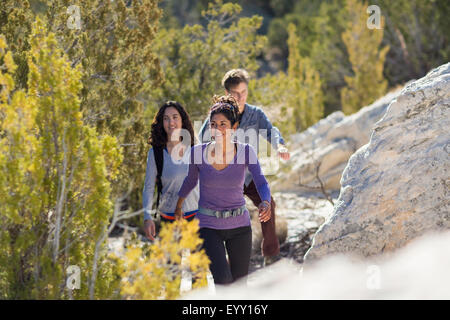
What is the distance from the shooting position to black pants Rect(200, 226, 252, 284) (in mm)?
3451

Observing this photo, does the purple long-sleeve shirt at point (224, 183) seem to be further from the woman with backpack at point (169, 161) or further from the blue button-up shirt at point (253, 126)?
the blue button-up shirt at point (253, 126)

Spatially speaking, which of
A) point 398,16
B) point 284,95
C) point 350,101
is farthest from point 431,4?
point 284,95

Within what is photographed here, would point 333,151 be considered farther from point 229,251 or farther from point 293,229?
point 229,251

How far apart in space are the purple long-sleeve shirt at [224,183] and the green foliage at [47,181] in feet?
2.53

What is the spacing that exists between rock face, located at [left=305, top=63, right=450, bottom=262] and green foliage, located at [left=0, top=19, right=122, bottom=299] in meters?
1.94

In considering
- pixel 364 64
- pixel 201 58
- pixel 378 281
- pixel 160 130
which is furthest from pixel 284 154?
pixel 364 64

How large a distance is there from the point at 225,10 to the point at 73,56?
420 cm

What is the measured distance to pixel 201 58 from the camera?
8.88 meters

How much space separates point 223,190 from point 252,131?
3.99 ft

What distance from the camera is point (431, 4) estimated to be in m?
18.2

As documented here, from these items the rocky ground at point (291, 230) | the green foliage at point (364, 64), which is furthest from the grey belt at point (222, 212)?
the green foliage at point (364, 64)

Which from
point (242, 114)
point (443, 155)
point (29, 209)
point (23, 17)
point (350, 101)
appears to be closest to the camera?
point (29, 209)

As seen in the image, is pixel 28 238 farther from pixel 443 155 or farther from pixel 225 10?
pixel 225 10

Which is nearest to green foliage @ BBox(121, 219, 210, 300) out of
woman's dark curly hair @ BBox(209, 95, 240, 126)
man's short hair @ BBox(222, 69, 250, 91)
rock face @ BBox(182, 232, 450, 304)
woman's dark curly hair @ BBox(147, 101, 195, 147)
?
rock face @ BBox(182, 232, 450, 304)
